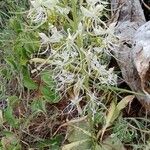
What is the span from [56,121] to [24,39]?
40cm

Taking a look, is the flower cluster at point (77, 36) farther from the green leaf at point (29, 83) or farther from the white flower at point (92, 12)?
the green leaf at point (29, 83)

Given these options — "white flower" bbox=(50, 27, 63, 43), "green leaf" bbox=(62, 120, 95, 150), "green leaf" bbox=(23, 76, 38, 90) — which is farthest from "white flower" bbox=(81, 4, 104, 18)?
"green leaf" bbox=(23, 76, 38, 90)

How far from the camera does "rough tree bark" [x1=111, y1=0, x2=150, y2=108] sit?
5.73 feet

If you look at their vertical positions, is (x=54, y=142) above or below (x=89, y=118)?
below

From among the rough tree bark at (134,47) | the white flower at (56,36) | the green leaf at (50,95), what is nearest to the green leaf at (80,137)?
the green leaf at (50,95)

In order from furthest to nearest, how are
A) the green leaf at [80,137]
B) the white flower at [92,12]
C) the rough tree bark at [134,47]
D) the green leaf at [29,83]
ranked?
the green leaf at [29,83] → the green leaf at [80,137] → the rough tree bark at [134,47] → the white flower at [92,12]

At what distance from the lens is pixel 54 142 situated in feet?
6.58

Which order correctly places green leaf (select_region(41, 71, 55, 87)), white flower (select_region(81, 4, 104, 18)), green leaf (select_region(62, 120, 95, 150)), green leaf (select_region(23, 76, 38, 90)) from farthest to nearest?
green leaf (select_region(23, 76, 38, 90))
green leaf (select_region(41, 71, 55, 87))
green leaf (select_region(62, 120, 95, 150))
white flower (select_region(81, 4, 104, 18))

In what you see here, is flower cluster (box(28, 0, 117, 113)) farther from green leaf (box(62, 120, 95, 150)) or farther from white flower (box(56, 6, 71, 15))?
green leaf (box(62, 120, 95, 150))

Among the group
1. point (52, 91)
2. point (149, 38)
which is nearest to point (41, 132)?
point (52, 91)

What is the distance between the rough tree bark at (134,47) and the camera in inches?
68.8

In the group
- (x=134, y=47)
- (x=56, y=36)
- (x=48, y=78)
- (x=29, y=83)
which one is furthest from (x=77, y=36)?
(x=29, y=83)

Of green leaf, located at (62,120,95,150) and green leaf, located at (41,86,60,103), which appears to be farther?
green leaf, located at (41,86,60,103)

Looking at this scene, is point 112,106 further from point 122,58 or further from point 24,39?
point 24,39
